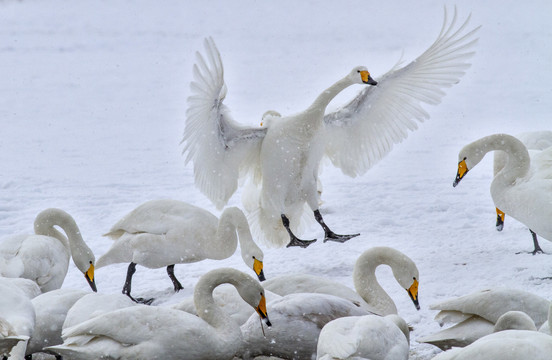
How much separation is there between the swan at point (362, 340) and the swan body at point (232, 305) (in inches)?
28.6

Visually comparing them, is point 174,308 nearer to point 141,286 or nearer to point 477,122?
point 141,286

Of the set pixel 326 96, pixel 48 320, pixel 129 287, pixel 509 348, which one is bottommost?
pixel 129 287

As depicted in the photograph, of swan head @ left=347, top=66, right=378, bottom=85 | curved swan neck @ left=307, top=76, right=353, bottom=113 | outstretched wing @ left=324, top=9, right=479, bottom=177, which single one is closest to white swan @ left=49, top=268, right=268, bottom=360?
curved swan neck @ left=307, top=76, right=353, bottom=113

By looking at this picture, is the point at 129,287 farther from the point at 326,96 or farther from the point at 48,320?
the point at 326,96

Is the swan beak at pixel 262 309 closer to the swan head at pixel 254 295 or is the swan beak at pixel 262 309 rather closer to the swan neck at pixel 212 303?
the swan head at pixel 254 295

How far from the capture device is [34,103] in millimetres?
15422

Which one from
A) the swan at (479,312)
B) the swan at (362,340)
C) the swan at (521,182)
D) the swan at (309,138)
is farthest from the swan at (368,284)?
the swan at (309,138)

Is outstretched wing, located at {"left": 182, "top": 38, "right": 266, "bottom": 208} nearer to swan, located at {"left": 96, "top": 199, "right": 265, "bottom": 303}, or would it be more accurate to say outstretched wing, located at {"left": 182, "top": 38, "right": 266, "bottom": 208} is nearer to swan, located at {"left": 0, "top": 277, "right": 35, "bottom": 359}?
swan, located at {"left": 96, "top": 199, "right": 265, "bottom": 303}

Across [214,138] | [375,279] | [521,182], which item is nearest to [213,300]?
[375,279]

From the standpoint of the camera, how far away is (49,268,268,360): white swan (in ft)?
13.1

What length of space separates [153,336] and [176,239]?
1827 millimetres

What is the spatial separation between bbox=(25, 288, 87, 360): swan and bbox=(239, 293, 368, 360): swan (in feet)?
3.26

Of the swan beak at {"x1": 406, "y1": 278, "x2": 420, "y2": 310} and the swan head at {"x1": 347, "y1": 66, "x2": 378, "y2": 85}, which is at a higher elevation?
the swan head at {"x1": 347, "y1": 66, "x2": 378, "y2": 85}

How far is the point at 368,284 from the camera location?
5.09 metres
